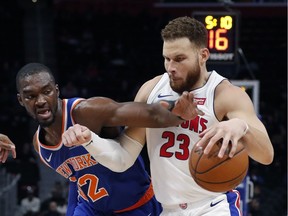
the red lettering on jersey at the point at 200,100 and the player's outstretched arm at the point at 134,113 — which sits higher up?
the red lettering on jersey at the point at 200,100

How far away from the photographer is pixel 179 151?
14.1 ft

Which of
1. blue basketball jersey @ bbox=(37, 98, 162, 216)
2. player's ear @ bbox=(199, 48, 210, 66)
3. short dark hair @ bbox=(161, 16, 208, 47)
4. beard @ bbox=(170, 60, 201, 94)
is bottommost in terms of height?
blue basketball jersey @ bbox=(37, 98, 162, 216)

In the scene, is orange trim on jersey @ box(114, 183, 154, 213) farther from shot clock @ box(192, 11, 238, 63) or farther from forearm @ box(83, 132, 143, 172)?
shot clock @ box(192, 11, 238, 63)

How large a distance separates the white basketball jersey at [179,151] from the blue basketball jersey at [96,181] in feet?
A: 1.43

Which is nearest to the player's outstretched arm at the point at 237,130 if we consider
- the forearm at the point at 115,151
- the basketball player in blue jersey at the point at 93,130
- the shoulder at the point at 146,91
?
the basketball player in blue jersey at the point at 93,130

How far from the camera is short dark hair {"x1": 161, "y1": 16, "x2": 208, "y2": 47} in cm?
421

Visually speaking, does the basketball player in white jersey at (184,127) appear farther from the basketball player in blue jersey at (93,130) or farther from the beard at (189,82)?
the basketball player in blue jersey at (93,130)

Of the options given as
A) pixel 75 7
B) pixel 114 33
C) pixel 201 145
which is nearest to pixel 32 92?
pixel 201 145

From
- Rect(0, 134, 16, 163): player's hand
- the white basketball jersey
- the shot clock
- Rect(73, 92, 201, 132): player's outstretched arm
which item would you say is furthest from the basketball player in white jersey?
the shot clock

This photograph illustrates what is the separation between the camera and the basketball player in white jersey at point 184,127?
4.20 m

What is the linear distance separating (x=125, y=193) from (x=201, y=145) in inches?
53.2

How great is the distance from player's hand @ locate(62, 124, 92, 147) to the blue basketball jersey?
1.86 feet

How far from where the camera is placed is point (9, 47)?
1878 centimetres

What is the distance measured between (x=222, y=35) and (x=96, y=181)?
14.6 feet
